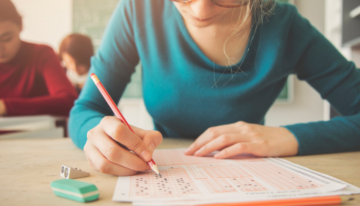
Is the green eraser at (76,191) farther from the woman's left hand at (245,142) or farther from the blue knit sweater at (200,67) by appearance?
the blue knit sweater at (200,67)

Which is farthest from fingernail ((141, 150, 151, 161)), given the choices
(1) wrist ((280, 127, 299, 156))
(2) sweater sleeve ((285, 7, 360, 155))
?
(2) sweater sleeve ((285, 7, 360, 155))

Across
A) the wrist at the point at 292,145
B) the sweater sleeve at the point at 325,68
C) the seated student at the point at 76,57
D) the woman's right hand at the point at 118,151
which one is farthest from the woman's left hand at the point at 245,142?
the seated student at the point at 76,57

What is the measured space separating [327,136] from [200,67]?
0.39 metres

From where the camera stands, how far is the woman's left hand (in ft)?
1.71

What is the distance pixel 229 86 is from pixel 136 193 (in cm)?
53

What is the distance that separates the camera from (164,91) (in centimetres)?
76

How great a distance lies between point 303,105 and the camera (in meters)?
2.29

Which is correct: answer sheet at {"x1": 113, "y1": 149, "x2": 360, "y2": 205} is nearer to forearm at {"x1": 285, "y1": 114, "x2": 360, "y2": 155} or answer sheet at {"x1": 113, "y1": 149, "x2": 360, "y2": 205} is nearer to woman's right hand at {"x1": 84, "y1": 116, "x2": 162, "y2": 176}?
woman's right hand at {"x1": 84, "y1": 116, "x2": 162, "y2": 176}

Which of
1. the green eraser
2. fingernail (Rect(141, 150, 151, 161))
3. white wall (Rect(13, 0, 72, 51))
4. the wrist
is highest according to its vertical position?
white wall (Rect(13, 0, 72, 51))

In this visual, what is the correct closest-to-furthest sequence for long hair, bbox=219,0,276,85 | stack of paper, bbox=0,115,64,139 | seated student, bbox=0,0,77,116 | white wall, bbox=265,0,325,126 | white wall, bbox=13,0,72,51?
long hair, bbox=219,0,276,85, stack of paper, bbox=0,115,64,139, seated student, bbox=0,0,77,116, white wall, bbox=13,0,72,51, white wall, bbox=265,0,325,126

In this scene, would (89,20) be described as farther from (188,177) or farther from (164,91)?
(188,177)

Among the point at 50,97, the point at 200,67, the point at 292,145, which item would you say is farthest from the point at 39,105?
the point at 292,145

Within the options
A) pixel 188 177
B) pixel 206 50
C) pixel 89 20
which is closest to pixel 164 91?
pixel 206 50

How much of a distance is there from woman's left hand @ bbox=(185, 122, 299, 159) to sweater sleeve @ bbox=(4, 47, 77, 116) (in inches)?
43.9
